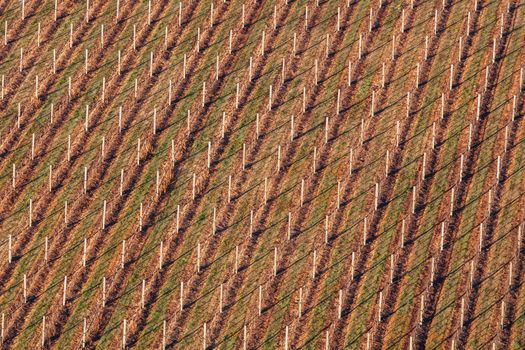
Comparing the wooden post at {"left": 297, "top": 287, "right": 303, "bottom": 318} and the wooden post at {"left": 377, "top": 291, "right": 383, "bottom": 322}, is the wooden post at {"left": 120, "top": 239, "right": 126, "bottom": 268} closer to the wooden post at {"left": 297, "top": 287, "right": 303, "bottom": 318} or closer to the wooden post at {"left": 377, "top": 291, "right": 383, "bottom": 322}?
the wooden post at {"left": 297, "top": 287, "right": 303, "bottom": 318}

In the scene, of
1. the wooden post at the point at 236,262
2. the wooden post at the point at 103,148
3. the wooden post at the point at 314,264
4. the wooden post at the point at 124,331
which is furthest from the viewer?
the wooden post at the point at 103,148

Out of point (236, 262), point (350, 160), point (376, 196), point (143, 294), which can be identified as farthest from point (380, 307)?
point (143, 294)

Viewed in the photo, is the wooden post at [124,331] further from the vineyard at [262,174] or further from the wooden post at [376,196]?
the wooden post at [376,196]

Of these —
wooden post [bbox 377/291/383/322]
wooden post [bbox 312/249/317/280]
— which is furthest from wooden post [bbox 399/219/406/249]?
wooden post [bbox 312/249/317/280]

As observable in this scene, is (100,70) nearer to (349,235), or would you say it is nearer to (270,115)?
(270,115)

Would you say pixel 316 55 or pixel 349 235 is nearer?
pixel 349 235

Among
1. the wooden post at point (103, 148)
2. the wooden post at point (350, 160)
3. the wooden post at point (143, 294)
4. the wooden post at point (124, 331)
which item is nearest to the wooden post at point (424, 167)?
the wooden post at point (350, 160)

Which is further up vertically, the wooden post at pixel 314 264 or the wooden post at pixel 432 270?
the wooden post at pixel 432 270

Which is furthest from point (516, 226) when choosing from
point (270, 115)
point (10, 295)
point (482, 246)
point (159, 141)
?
point (10, 295)

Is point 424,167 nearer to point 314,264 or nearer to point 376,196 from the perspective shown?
point 376,196
